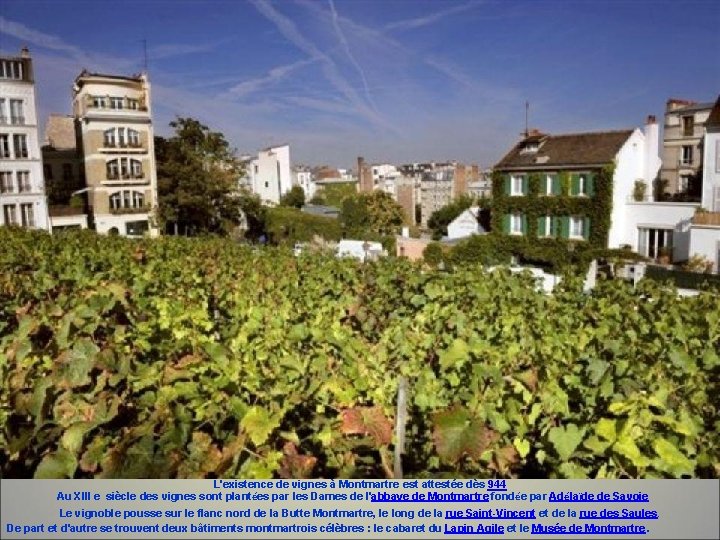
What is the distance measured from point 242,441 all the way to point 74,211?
41.5m

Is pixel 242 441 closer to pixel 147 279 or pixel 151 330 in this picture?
pixel 151 330

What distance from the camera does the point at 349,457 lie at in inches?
123

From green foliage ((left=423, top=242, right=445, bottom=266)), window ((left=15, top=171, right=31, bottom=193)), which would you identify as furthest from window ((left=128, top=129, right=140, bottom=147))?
green foliage ((left=423, top=242, right=445, bottom=266))

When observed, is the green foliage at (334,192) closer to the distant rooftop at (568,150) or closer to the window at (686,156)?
the window at (686,156)

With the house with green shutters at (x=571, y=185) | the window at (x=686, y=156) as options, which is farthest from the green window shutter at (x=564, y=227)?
the window at (x=686, y=156)

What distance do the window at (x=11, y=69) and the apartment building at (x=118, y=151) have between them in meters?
3.39

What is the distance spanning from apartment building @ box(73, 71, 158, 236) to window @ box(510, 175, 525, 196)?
73.0 ft

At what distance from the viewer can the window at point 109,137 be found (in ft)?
130

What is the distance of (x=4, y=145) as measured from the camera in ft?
123

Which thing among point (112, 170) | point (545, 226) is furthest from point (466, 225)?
point (112, 170)

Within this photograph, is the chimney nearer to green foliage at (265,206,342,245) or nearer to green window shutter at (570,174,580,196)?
green window shutter at (570,174,580,196)

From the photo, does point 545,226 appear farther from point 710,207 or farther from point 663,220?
point 710,207

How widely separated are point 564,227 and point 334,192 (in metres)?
79.9

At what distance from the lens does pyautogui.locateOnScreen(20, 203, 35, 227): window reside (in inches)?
1499
